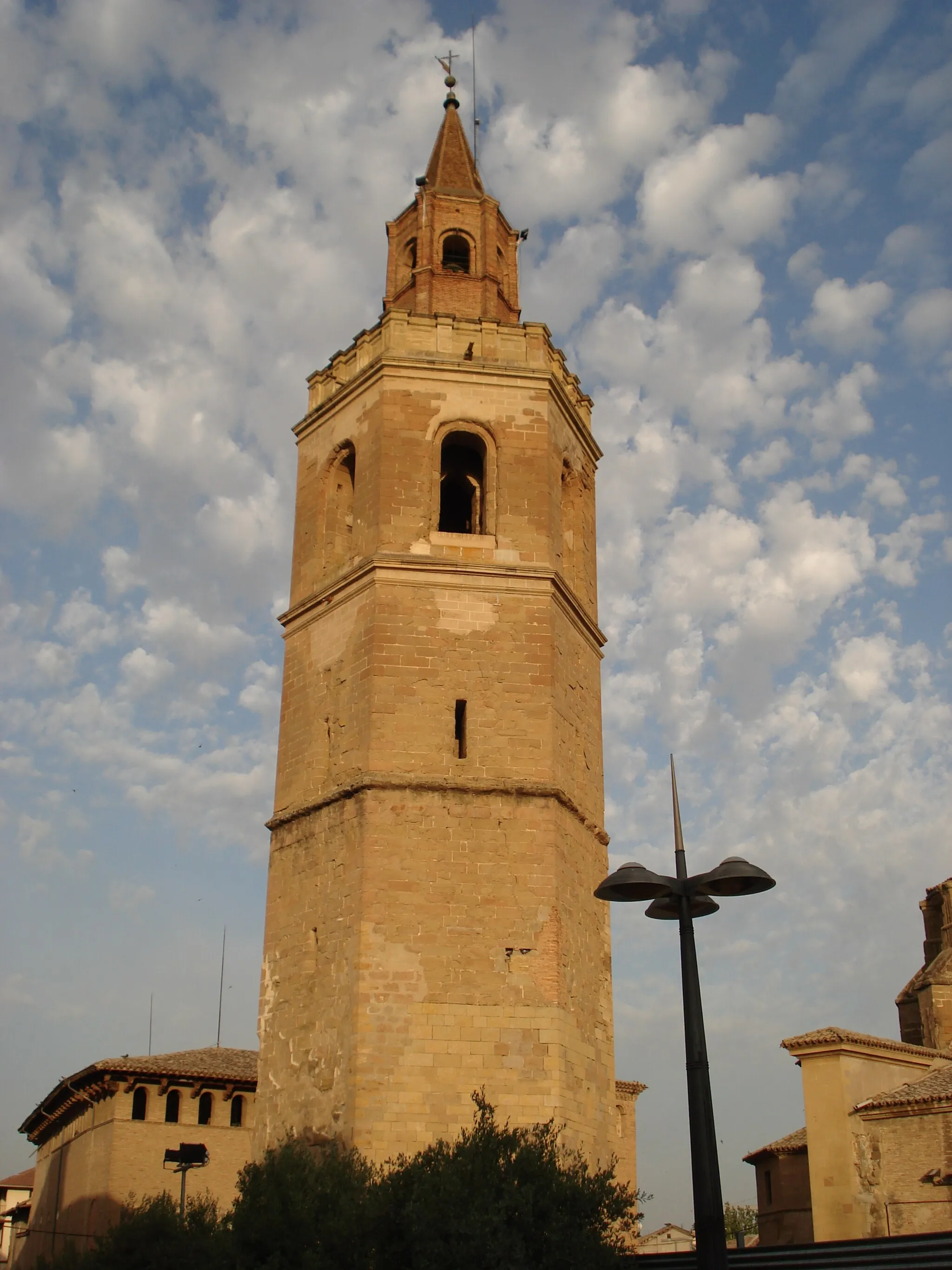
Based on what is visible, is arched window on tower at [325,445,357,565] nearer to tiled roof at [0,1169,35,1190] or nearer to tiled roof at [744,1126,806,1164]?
tiled roof at [744,1126,806,1164]

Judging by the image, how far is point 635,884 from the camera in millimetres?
8727

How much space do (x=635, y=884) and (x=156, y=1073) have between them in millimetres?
20713

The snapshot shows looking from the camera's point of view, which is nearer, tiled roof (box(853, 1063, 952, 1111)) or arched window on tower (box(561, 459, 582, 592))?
arched window on tower (box(561, 459, 582, 592))

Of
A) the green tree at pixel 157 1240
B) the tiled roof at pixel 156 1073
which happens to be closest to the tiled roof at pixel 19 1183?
the tiled roof at pixel 156 1073

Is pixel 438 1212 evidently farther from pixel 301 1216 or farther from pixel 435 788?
pixel 435 788

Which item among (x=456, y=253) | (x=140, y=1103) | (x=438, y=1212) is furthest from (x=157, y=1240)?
(x=456, y=253)

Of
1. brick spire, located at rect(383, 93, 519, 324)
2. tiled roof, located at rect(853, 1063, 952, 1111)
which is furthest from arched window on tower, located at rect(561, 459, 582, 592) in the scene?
tiled roof, located at rect(853, 1063, 952, 1111)

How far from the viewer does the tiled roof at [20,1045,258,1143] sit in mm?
26219

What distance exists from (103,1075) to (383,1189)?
18.2 metres

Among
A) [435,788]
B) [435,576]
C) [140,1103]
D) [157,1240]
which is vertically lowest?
[157,1240]

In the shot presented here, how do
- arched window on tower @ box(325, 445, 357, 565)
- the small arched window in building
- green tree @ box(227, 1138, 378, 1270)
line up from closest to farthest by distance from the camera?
green tree @ box(227, 1138, 378, 1270), arched window on tower @ box(325, 445, 357, 565), the small arched window in building

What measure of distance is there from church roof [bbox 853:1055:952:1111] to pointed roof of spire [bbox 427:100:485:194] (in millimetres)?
16390

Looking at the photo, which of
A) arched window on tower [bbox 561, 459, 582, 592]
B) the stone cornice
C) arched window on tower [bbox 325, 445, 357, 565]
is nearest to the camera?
the stone cornice

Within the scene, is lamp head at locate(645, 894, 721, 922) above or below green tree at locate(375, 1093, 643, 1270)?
above
